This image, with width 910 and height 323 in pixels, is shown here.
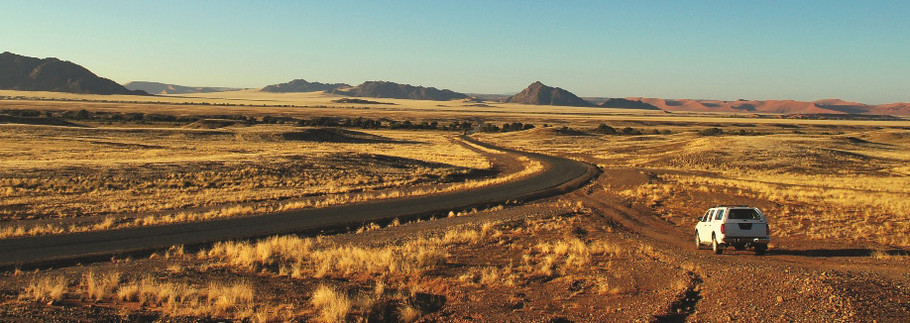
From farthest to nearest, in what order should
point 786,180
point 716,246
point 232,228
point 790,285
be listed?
point 786,180 → point 232,228 → point 716,246 → point 790,285

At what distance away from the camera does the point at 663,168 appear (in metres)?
Result: 55.6

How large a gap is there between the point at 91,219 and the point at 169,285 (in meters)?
12.9

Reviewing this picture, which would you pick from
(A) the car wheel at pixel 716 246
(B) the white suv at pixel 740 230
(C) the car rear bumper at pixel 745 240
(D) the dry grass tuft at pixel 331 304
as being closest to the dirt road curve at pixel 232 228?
(D) the dry grass tuft at pixel 331 304

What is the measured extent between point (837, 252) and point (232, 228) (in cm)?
1969

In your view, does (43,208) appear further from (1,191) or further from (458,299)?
(458,299)

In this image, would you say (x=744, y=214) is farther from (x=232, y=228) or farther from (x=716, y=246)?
(x=232, y=228)

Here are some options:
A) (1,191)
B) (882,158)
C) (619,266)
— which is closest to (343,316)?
(619,266)

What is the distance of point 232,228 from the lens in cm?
2197

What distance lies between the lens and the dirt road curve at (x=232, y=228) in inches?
682

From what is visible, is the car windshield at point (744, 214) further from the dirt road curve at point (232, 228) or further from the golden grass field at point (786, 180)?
the dirt road curve at point (232, 228)

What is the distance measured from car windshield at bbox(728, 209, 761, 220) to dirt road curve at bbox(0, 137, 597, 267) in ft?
44.4

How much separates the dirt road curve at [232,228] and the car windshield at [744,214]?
13.5 m

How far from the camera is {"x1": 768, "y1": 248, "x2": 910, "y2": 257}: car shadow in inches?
671

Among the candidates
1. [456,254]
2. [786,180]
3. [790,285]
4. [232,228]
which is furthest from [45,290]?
[786,180]
